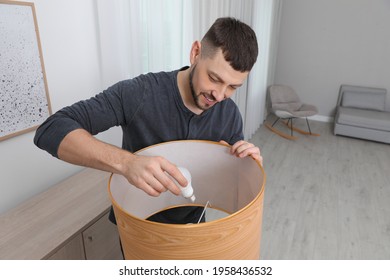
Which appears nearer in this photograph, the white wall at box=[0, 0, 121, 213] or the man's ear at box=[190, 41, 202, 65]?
the man's ear at box=[190, 41, 202, 65]

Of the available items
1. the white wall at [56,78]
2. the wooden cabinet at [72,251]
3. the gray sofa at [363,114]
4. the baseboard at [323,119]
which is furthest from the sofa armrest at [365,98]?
the wooden cabinet at [72,251]

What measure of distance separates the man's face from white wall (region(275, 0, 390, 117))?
15.9ft

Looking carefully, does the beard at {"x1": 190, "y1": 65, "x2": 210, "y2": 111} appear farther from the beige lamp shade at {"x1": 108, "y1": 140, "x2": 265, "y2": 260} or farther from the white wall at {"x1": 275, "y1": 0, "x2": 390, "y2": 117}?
the white wall at {"x1": 275, "y1": 0, "x2": 390, "y2": 117}

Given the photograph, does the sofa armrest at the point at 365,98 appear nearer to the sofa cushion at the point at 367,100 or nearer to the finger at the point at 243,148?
the sofa cushion at the point at 367,100

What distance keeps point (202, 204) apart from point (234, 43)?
54cm

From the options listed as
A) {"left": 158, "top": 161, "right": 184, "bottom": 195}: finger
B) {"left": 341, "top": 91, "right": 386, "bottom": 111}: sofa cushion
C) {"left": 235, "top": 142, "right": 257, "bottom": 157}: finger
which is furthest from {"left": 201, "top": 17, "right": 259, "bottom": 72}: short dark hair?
{"left": 341, "top": 91, "right": 386, "bottom": 111}: sofa cushion

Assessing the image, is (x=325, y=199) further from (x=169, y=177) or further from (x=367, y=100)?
(x=169, y=177)

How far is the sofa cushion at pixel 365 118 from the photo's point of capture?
4238 millimetres

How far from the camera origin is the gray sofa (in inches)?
169

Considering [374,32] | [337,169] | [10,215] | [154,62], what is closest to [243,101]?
[337,169]

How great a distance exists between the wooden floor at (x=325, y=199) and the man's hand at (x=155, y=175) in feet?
6.35

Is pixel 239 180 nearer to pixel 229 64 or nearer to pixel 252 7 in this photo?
pixel 229 64

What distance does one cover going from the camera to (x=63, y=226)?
1.35 meters

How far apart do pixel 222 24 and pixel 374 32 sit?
4908mm
